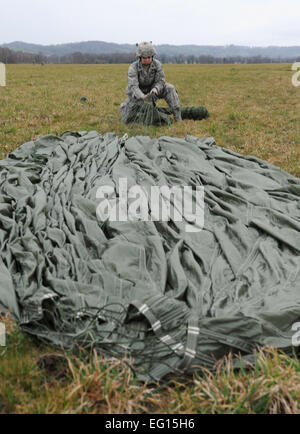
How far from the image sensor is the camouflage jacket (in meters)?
8.17

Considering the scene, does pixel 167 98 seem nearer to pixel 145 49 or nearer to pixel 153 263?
pixel 145 49

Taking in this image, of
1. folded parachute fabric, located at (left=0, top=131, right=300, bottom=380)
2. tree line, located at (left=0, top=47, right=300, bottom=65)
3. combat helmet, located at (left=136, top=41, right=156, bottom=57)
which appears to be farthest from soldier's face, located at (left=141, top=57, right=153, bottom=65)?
tree line, located at (left=0, top=47, right=300, bottom=65)

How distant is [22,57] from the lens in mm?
80938

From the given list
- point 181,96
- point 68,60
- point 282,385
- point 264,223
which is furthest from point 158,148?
point 68,60

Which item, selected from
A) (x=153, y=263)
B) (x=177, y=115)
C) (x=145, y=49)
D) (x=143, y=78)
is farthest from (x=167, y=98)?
(x=153, y=263)

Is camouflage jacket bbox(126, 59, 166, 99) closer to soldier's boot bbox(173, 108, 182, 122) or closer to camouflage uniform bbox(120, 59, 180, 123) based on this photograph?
camouflage uniform bbox(120, 59, 180, 123)

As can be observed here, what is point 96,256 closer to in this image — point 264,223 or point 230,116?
point 264,223

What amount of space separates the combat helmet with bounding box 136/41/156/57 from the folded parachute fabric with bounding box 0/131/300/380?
11.4 feet

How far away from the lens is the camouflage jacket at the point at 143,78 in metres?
8.17

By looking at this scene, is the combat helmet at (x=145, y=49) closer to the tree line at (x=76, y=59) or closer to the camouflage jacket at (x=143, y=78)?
the camouflage jacket at (x=143, y=78)

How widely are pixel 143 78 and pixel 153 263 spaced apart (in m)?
6.22

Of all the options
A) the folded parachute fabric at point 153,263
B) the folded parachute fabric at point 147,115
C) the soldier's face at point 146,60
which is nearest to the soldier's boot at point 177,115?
the folded parachute fabric at point 147,115
